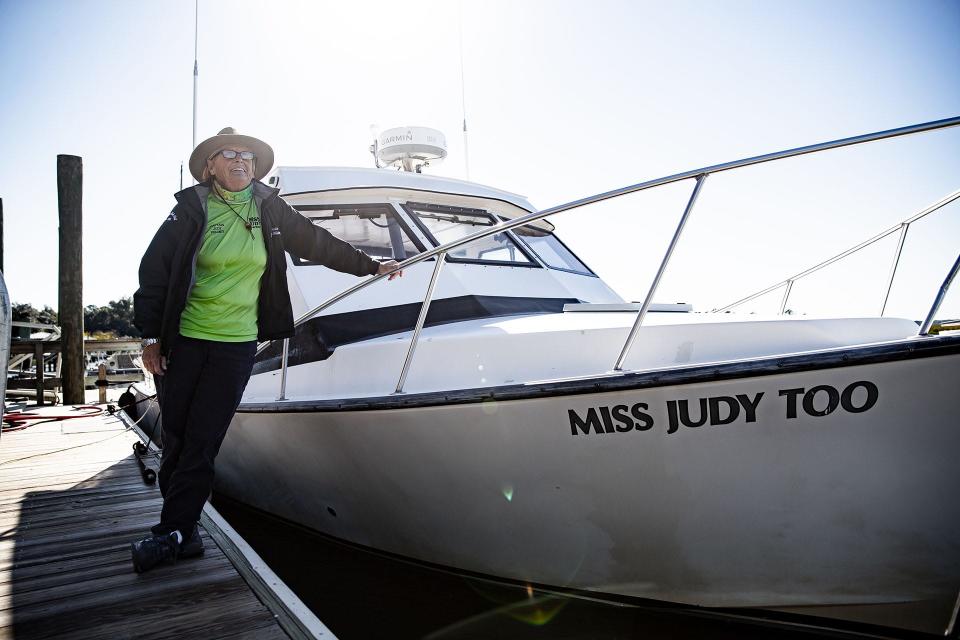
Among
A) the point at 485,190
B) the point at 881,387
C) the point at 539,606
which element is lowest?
the point at 539,606

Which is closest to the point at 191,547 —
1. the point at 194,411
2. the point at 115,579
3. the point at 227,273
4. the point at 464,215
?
the point at 115,579

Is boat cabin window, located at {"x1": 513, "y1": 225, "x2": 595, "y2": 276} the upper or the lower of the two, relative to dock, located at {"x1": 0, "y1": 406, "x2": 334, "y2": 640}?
upper

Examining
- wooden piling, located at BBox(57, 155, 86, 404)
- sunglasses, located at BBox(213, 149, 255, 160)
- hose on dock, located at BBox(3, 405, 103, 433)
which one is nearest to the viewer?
sunglasses, located at BBox(213, 149, 255, 160)

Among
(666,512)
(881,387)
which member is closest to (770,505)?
(666,512)

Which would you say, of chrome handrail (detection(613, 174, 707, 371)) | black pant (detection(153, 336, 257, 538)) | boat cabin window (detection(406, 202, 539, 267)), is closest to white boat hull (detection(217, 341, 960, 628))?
chrome handrail (detection(613, 174, 707, 371))

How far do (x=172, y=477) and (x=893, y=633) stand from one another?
2.91 m

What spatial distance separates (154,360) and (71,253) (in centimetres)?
823

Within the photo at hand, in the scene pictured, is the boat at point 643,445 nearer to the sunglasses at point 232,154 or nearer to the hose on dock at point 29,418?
the sunglasses at point 232,154

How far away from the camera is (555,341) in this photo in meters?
2.63

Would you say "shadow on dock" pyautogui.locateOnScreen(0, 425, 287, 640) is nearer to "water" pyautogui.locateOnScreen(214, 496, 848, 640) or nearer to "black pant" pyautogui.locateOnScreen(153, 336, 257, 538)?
"black pant" pyautogui.locateOnScreen(153, 336, 257, 538)

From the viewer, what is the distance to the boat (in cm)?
197

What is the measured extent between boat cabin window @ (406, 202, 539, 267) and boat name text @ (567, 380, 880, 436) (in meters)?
1.88

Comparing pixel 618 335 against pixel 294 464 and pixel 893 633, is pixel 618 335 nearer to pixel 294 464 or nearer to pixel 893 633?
pixel 893 633

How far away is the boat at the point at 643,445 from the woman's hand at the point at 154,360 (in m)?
0.75
